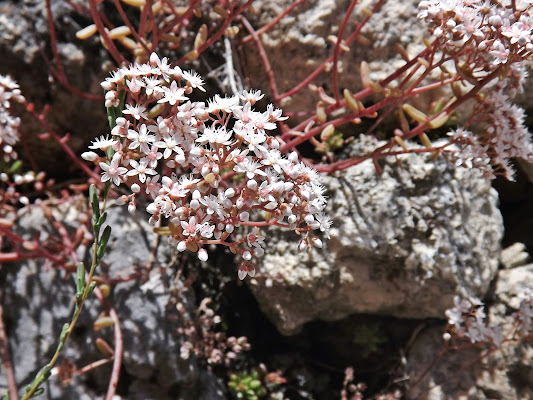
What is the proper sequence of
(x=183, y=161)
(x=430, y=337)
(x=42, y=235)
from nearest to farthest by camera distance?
(x=183, y=161)
(x=42, y=235)
(x=430, y=337)

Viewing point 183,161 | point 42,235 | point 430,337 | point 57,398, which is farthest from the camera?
point 430,337

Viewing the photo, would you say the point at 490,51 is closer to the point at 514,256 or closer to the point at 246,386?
the point at 514,256

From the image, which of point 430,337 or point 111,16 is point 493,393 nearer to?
point 430,337

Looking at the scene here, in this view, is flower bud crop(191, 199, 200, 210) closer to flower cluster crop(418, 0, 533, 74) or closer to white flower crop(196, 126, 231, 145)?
white flower crop(196, 126, 231, 145)

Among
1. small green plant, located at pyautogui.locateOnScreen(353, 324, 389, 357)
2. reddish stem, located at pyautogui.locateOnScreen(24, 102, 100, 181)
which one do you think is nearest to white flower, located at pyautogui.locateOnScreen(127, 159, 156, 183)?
reddish stem, located at pyautogui.locateOnScreen(24, 102, 100, 181)

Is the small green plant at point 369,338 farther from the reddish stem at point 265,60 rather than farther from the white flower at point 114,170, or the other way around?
the white flower at point 114,170

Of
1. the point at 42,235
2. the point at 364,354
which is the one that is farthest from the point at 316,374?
the point at 42,235
